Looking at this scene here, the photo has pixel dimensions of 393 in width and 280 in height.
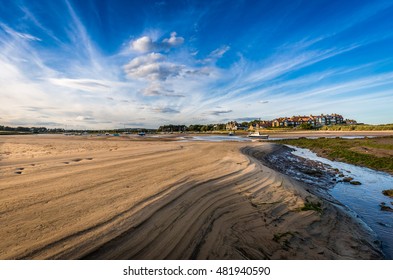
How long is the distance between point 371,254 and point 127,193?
628cm

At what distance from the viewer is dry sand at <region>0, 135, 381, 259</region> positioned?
350 centimetres

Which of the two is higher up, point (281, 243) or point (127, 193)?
point (127, 193)

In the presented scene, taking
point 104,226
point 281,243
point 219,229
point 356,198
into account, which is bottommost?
point 356,198

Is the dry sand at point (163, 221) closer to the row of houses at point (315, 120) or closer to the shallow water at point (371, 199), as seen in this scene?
the shallow water at point (371, 199)

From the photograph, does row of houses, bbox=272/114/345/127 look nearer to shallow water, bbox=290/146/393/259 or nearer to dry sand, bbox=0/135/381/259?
shallow water, bbox=290/146/393/259

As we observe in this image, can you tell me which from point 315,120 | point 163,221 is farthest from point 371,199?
point 315,120

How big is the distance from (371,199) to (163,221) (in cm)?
929

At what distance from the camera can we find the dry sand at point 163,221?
3.50 meters

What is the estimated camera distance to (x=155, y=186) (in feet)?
21.5

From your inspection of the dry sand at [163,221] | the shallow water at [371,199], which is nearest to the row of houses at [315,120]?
the shallow water at [371,199]

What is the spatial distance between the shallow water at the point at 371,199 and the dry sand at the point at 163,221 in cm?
62

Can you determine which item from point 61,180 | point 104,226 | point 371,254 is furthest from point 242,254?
point 61,180

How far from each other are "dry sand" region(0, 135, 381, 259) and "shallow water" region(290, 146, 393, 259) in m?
0.62
